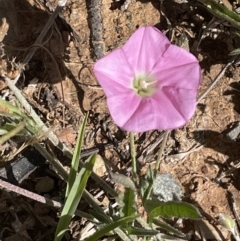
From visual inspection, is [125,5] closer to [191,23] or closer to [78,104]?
[191,23]

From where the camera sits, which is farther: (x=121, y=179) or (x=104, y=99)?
(x=104, y=99)

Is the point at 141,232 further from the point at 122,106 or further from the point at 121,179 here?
the point at 122,106

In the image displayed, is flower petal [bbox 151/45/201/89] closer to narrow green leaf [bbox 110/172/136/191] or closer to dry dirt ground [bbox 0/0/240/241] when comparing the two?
narrow green leaf [bbox 110/172/136/191]

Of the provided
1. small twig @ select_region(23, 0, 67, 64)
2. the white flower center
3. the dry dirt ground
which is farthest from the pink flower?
small twig @ select_region(23, 0, 67, 64)

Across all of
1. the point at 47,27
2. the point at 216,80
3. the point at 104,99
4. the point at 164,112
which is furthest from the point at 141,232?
the point at 47,27

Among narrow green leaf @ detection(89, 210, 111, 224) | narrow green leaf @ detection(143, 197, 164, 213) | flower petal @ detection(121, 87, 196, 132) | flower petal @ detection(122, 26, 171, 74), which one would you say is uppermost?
flower petal @ detection(122, 26, 171, 74)

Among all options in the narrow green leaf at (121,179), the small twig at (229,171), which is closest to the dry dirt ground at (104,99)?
the small twig at (229,171)
